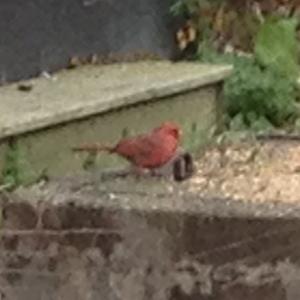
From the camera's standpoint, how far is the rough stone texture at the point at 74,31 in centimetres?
777

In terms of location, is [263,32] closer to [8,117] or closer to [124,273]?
[8,117]

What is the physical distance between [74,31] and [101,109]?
0.84 metres

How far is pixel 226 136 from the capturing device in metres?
7.58

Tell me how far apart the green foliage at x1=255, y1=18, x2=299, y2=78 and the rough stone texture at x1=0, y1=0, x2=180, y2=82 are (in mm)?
394

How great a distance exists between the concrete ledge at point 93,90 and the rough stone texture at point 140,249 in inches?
21.0

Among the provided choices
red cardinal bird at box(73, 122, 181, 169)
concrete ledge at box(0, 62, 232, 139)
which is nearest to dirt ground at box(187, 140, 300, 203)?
red cardinal bird at box(73, 122, 181, 169)

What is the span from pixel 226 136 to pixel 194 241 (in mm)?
1353

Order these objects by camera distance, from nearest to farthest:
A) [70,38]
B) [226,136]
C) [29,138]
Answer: [29,138] < [226,136] < [70,38]

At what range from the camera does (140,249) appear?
20.8 feet

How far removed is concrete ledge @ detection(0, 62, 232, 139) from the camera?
7129 mm

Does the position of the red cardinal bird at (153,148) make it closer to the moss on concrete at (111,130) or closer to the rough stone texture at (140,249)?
the rough stone texture at (140,249)

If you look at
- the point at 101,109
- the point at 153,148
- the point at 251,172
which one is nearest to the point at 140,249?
the point at 153,148

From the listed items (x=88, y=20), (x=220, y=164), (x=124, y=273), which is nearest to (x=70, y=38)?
(x=88, y=20)

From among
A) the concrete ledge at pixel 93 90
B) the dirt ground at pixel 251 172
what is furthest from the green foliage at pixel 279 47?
the dirt ground at pixel 251 172
